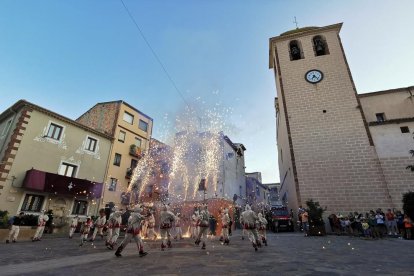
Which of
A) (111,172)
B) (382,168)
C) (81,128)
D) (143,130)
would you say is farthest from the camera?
(143,130)

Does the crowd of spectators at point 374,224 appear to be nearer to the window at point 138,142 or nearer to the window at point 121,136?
the window at point 138,142

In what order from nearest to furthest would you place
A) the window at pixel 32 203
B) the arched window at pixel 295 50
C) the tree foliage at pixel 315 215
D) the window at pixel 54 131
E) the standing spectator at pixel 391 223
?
the standing spectator at pixel 391 223
the tree foliage at pixel 315 215
the window at pixel 32 203
the window at pixel 54 131
the arched window at pixel 295 50

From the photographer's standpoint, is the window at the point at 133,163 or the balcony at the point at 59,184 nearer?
the balcony at the point at 59,184

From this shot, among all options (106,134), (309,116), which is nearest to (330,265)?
(309,116)

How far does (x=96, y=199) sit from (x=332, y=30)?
2999 cm

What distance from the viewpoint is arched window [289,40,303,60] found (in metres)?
26.0

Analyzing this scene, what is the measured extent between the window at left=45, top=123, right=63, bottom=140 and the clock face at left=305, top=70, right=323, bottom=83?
2404cm

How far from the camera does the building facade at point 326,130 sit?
18.9 metres

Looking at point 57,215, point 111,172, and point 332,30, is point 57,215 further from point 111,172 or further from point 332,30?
point 332,30

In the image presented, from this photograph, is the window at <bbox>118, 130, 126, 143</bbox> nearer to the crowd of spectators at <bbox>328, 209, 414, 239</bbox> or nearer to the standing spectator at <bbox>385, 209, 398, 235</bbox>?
the crowd of spectators at <bbox>328, 209, 414, 239</bbox>

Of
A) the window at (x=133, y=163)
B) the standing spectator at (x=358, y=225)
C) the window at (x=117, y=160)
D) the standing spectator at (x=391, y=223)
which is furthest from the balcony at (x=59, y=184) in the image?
the standing spectator at (x=391, y=223)

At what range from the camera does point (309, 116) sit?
22391 millimetres

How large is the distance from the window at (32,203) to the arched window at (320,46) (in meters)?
29.0

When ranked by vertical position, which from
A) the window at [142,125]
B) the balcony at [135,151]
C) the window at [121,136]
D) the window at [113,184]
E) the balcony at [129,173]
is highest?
the window at [142,125]
